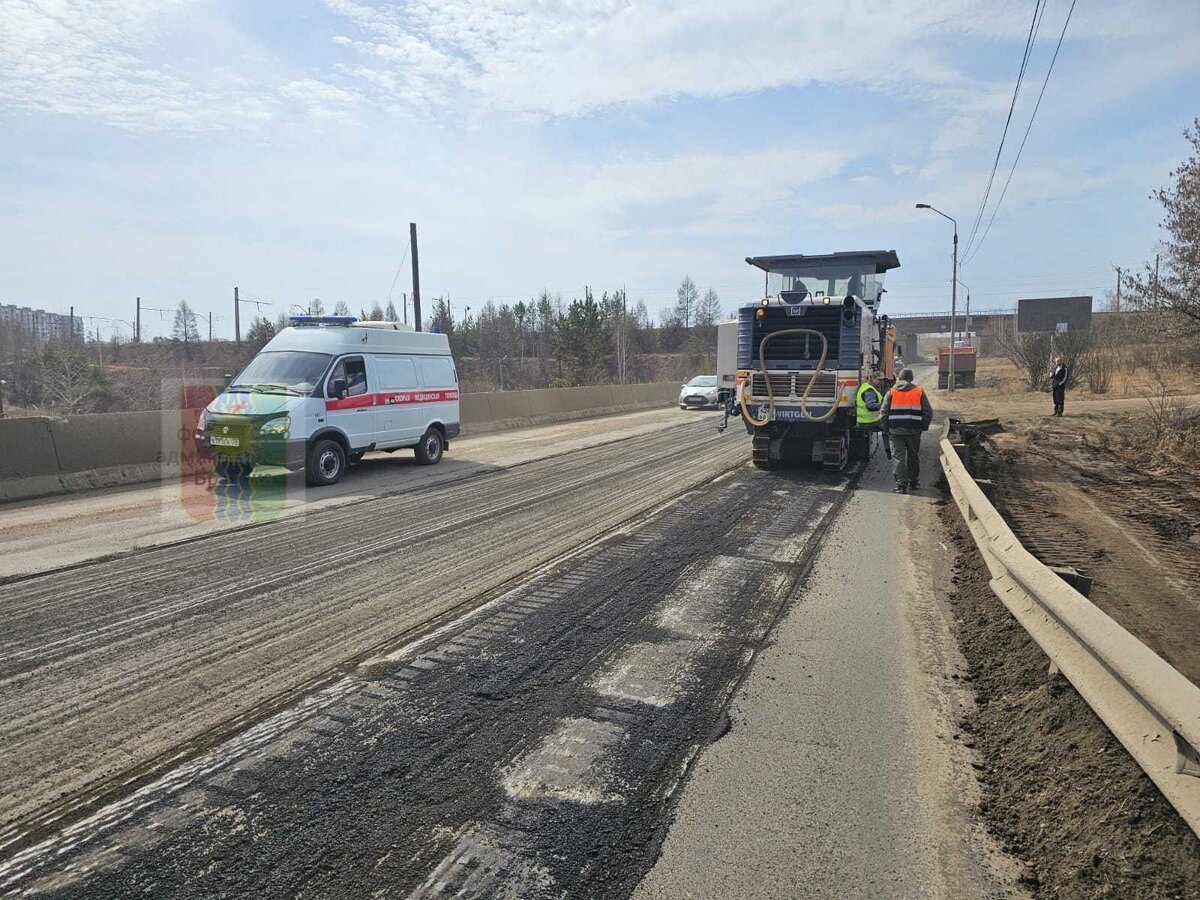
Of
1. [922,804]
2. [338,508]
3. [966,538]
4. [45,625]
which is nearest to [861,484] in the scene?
[966,538]

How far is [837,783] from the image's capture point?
3633mm

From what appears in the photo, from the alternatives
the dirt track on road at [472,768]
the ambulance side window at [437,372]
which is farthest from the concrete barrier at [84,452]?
the dirt track on road at [472,768]

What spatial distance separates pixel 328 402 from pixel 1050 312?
6323cm

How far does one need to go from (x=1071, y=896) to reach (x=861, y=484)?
33.4 ft

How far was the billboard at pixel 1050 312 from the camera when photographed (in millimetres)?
59344

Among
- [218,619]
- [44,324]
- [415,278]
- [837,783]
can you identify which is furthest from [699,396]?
[44,324]

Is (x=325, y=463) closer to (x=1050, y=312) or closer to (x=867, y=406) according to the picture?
(x=867, y=406)

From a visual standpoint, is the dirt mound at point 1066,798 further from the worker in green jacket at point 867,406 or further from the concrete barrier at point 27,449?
the concrete barrier at point 27,449

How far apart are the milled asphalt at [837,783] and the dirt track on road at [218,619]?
2.41 m

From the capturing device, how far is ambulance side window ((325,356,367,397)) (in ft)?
41.1

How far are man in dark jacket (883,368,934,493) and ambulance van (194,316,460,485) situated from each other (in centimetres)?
819

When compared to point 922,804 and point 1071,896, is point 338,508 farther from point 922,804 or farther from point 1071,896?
point 1071,896

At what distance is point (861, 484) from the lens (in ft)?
41.4

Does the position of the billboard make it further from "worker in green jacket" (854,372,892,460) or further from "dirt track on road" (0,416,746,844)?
"dirt track on road" (0,416,746,844)
